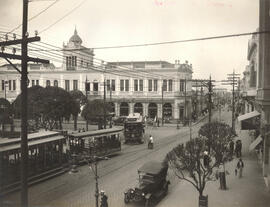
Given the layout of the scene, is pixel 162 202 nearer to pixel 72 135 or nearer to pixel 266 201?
pixel 266 201

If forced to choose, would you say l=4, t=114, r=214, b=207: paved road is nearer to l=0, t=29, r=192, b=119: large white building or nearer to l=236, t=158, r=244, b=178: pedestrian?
l=236, t=158, r=244, b=178: pedestrian

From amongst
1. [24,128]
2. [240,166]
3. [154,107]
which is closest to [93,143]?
[240,166]

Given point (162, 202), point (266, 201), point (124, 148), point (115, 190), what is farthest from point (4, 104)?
point (266, 201)

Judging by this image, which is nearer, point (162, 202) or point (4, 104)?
point (162, 202)

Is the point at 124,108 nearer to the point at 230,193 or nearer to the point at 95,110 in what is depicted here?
the point at 95,110

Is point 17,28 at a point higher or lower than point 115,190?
higher

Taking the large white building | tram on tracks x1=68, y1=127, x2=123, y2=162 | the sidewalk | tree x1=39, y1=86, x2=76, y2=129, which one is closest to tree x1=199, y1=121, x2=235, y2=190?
the sidewalk
